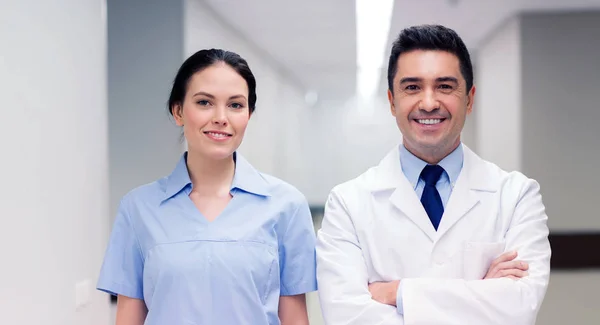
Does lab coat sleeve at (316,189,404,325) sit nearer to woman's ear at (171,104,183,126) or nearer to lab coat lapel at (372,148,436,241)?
lab coat lapel at (372,148,436,241)

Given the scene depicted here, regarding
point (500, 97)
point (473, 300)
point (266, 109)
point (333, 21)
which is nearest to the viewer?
point (473, 300)

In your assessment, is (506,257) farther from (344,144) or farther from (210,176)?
(344,144)

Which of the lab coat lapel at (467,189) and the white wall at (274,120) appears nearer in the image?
the lab coat lapel at (467,189)

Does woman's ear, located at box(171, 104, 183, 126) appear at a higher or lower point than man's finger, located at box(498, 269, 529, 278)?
higher

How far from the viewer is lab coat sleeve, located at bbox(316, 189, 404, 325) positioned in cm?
150

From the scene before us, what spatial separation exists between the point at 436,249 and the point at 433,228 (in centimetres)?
5

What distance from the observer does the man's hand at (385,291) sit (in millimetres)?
1515

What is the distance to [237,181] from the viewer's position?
1.67 metres

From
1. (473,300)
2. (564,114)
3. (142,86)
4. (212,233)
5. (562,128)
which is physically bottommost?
(473,300)

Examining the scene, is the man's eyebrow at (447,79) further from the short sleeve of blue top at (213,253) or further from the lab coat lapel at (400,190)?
the short sleeve of blue top at (213,253)

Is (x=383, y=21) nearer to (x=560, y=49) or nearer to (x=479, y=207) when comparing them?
(x=560, y=49)

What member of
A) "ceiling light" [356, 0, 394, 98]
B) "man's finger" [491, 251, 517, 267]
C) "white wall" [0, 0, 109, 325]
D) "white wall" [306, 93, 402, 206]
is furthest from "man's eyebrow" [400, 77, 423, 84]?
"white wall" [306, 93, 402, 206]

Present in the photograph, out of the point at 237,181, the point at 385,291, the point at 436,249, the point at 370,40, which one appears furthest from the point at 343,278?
the point at 370,40

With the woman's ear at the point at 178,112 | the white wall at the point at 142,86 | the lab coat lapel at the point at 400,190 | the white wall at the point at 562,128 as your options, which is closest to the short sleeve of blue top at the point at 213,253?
the woman's ear at the point at 178,112
